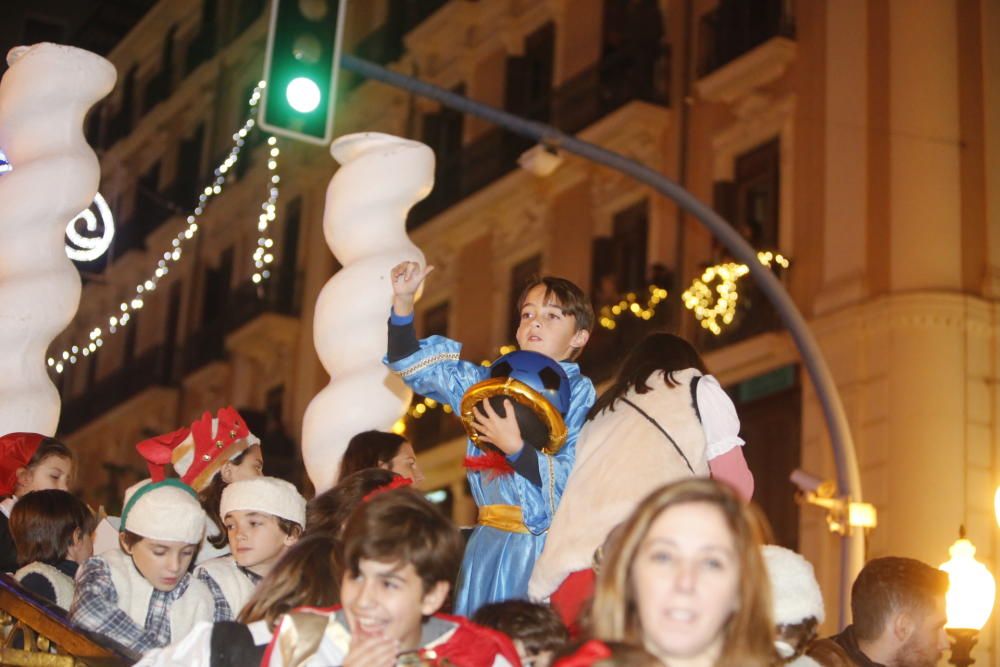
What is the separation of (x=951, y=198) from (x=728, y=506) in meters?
14.3

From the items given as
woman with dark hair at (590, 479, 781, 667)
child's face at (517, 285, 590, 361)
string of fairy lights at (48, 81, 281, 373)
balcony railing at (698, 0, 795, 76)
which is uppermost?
balcony railing at (698, 0, 795, 76)

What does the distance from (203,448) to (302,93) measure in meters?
3.07

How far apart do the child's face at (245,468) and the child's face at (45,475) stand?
77 cm

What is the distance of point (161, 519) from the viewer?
6.27 m

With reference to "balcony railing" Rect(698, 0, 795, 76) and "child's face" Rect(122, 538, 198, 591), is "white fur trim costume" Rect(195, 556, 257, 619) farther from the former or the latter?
"balcony railing" Rect(698, 0, 795, 76)

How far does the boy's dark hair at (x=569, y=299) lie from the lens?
6383 millimetres

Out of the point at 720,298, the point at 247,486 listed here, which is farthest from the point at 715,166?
the point at 247,486

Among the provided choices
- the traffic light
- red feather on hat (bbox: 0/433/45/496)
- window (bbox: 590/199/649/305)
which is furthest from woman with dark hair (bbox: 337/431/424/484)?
window (bbox: 590/199/649/305)

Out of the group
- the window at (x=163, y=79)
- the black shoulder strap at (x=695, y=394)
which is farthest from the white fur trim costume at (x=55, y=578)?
the window at (x=163, y=79)

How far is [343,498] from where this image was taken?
6.21m

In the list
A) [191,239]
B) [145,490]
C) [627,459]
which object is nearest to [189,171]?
[191,239]

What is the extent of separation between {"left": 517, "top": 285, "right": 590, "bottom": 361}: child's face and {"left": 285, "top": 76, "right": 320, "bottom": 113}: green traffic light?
4028 mm

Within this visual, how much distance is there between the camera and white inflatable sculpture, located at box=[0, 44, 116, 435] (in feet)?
27.8

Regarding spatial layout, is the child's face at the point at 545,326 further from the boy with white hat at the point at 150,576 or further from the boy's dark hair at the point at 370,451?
the boy with white hat at the point at 150,576
